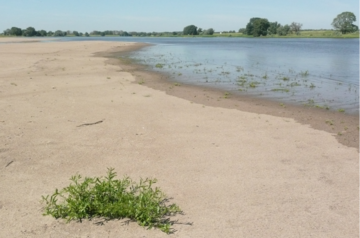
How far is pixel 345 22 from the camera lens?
427ft

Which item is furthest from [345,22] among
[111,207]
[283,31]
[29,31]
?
[111,207]

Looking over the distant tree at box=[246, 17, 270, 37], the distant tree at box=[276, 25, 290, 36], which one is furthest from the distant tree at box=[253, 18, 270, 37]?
the distant tree at box=[276, 25, 290, 36]

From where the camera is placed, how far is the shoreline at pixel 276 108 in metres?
9.08

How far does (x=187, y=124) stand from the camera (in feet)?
30.6

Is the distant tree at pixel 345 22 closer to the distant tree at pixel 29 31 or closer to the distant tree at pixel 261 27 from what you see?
the distant tree at pixel 261 27

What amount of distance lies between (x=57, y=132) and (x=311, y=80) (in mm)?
15025

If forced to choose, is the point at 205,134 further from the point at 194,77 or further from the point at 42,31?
the point at 42,31

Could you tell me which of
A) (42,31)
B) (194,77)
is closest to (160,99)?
(194,77)

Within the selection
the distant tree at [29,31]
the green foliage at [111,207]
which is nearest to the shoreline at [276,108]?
the green foliage at [111,207]

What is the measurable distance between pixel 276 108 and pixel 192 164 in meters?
6.23

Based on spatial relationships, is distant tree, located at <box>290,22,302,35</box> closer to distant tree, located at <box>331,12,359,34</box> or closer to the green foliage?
distant tree, located at <box>331,12,359,34</box>

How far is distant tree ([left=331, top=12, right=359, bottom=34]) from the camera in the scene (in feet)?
424

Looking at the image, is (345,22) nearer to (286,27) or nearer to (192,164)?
(286,27)

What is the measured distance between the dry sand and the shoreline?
0.48 meters
